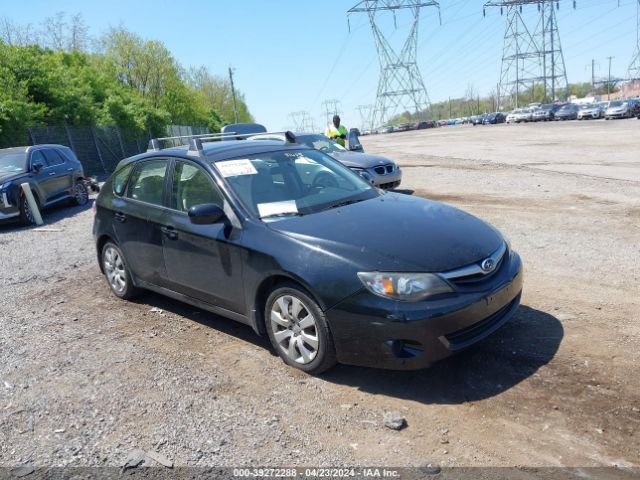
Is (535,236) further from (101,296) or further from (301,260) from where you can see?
(101,296)

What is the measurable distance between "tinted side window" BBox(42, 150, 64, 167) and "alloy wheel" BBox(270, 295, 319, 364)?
11.1 metres

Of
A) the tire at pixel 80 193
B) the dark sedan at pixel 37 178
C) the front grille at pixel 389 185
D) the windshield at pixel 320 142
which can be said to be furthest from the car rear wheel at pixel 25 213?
the front grille at pixel 389 185

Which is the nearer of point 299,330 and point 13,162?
point 299,330

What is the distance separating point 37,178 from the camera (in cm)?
1206

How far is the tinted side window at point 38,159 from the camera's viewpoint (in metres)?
12.3

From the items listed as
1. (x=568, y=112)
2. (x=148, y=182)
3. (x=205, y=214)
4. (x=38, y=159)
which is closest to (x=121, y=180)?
(x=148, y=182)

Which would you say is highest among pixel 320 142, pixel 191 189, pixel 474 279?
pixel 191 189

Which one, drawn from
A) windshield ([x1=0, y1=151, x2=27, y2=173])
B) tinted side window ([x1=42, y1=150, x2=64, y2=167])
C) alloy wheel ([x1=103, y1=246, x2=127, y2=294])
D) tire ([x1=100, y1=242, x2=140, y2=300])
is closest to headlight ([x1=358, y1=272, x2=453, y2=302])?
tire ([x1=100, y1=242, x2=140, y2=300])

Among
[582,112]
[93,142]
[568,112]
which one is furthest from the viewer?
[568,112]

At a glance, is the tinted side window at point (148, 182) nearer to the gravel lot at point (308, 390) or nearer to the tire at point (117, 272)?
the tire at point (117, 272)

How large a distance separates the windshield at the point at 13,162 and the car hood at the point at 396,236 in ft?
32.8

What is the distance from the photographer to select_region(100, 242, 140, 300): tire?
5715mm

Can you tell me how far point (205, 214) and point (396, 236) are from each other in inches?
59.4

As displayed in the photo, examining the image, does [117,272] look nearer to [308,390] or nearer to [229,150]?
[229,150]
